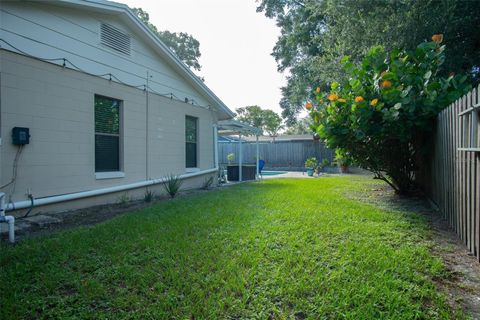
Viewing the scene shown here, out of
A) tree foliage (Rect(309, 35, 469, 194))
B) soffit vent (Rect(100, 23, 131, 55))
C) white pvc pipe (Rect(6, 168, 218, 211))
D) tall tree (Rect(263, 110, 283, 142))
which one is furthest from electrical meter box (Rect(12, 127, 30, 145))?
tall tree (Rect(263, 110, 283, 142))

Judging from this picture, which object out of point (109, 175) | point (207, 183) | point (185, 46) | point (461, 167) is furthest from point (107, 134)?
point (185, 46)

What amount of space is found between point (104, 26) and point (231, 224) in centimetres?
526

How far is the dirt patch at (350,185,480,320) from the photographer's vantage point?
2211 millimetres

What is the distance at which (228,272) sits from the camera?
264cm

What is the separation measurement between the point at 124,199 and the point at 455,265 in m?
5.99

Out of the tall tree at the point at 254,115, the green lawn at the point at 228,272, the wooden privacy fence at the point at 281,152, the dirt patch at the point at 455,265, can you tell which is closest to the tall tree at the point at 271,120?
the tall tree at the point at 254,115

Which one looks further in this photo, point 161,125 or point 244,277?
point 161,125

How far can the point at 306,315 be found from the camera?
2.05 m

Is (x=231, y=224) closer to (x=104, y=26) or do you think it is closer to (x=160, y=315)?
(x=160, y=315)

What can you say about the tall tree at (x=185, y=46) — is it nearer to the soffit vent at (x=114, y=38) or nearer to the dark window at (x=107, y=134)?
the soffit vent at (x=114, y=38)

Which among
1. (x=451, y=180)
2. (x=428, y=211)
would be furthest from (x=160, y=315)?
(x=428, y=211)

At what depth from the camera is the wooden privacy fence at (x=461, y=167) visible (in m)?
3.03

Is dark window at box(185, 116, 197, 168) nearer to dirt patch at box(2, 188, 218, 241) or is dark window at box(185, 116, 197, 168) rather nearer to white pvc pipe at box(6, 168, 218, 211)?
white pvc pipe at box(6, 168, 218, 211)

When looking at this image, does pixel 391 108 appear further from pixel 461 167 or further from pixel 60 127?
pixel 60 127
